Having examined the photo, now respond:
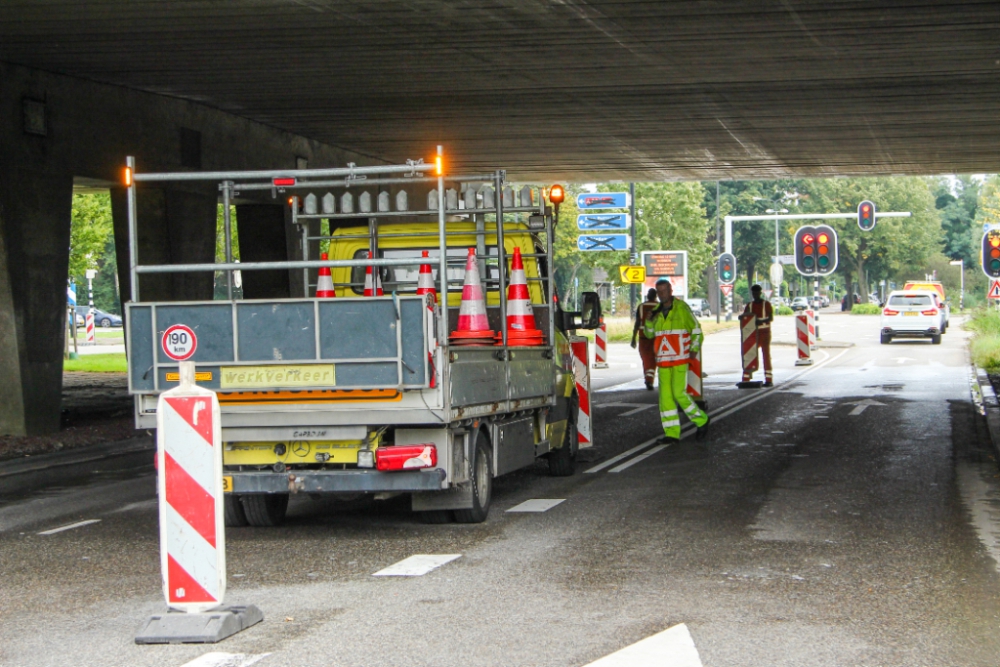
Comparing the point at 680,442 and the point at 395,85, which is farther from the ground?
the point at 395,85

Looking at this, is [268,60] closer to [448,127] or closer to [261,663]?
[448,127]

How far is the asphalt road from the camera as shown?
621 centimetres

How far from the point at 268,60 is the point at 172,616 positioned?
11.2m

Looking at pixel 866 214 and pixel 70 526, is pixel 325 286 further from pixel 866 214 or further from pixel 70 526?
pixel 866 214

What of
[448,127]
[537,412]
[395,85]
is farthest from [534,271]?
[448,127]

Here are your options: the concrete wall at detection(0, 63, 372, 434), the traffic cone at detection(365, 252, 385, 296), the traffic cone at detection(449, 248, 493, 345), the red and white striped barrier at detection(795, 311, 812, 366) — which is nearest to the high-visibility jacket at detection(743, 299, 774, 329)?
the red and white striped barrier at detection(795, 311, 812, 366)

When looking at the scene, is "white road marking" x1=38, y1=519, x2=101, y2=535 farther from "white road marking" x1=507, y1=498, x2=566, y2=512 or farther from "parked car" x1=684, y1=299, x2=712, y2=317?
"parked car" x1=684, y1=299, x2=712, y2=317

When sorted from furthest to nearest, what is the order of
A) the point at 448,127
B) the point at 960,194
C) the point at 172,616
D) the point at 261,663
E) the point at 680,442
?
the point at 960,194 < the point at 448,127 < the point at 680,442 < the point at 172,616 < the point at 261,663

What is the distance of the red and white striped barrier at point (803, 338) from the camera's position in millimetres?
33875

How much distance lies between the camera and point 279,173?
9344mm

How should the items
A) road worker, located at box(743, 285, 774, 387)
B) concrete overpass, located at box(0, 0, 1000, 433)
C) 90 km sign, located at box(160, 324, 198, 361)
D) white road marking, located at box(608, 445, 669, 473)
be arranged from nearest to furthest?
90 km sign, located at box(160, 324, 198, 361) → white road marking, located at box(608, 445, 669, 473) → concrete overpass, located at box(0, 0, 1000, 433) → road worker, located at box(743, 285, 774, 387)

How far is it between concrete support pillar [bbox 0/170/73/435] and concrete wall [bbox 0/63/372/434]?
0.01 metres

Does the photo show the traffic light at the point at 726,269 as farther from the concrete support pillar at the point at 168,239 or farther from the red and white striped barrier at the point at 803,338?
the concrete support pillar at the point at 168,239

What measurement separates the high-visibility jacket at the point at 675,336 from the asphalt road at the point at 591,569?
4.05ft
